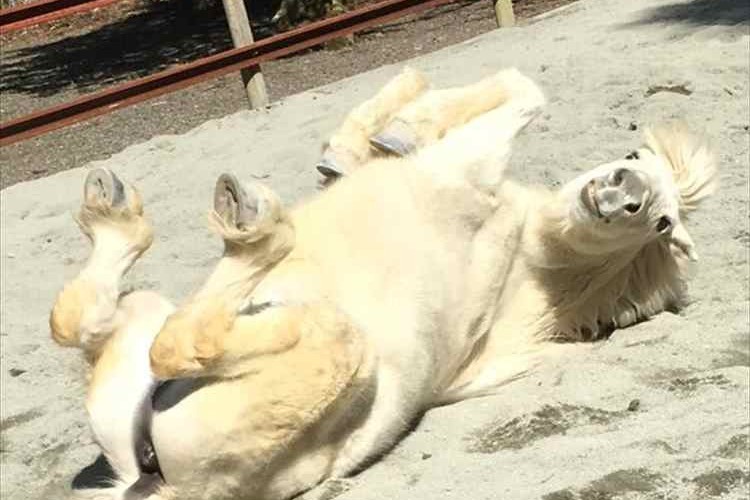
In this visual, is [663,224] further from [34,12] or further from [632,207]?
[34,12]

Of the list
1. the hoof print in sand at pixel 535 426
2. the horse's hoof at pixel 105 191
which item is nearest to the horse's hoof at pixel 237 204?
the horse's hoof at pixel 105 191

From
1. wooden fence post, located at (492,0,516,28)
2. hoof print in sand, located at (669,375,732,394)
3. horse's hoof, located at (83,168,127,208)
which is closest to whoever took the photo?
hoof print in sand, located at (669,375,732,394)

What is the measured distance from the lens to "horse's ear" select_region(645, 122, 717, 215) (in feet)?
13.7

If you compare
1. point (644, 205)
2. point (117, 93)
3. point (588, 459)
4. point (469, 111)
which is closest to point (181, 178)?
point (117, 93)

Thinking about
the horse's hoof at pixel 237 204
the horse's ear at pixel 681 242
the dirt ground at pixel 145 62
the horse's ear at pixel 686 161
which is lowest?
the dirt ground at pixel 145 62

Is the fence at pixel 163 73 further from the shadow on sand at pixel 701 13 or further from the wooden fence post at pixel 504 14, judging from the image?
the shadow on sand at pixel 701 13

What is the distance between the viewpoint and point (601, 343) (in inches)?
165

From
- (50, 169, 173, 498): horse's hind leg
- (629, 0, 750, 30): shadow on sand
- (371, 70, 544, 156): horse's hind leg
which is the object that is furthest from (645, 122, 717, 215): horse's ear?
(629, 0, 750, 30): shadow on sand

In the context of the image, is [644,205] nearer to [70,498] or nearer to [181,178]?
[70,498]

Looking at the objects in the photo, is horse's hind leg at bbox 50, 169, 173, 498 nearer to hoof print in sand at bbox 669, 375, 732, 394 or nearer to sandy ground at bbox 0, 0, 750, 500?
sandy ground at bbox 0, 0, 750, 500

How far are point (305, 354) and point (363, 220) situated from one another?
0.71 metres

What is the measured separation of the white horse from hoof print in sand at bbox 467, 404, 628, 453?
0.22 meters

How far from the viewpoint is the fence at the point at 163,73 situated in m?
8.33

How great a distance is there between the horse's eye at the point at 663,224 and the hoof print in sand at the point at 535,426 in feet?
2.21
